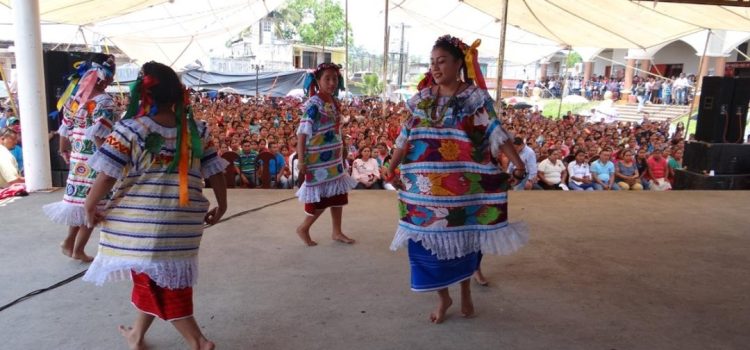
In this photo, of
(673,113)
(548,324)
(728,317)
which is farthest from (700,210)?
(673,113)

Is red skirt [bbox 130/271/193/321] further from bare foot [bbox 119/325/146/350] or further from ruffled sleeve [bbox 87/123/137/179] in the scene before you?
ruffled sleeve [bbox 87/123/137/179]

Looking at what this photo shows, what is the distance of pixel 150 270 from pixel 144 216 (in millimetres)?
212

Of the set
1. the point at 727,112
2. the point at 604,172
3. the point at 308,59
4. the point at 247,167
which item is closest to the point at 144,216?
Answer: the point at 247,167

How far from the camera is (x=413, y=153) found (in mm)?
2709

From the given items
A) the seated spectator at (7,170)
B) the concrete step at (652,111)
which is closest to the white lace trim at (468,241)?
the seated spectator at (7,170)

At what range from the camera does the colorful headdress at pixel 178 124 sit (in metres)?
2.12

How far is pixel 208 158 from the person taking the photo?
7.68 ft

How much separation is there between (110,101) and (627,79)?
2424cm

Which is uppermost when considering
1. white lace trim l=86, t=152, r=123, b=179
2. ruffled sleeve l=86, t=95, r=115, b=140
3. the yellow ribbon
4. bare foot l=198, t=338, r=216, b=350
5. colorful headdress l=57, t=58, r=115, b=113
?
→ the yellow ribbon

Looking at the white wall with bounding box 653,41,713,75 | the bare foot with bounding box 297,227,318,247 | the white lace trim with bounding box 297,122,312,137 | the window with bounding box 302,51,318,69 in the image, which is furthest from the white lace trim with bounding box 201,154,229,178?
the window with bounding box 302,51,318,69

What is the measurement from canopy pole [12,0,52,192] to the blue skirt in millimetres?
4243

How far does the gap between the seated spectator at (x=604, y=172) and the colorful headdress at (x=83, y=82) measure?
680cm

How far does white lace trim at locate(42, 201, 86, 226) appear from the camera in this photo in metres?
3.03

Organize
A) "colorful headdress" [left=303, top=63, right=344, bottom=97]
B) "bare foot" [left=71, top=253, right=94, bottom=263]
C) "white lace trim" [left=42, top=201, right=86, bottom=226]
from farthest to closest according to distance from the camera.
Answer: "colorful headdress" [left=303, top=63, right=344, bottom=97] < "bare foot" [left=71, top=253, right=94, bottom=263] < "white lace trim" [left=42, top=201, right=86, bottom=226]
